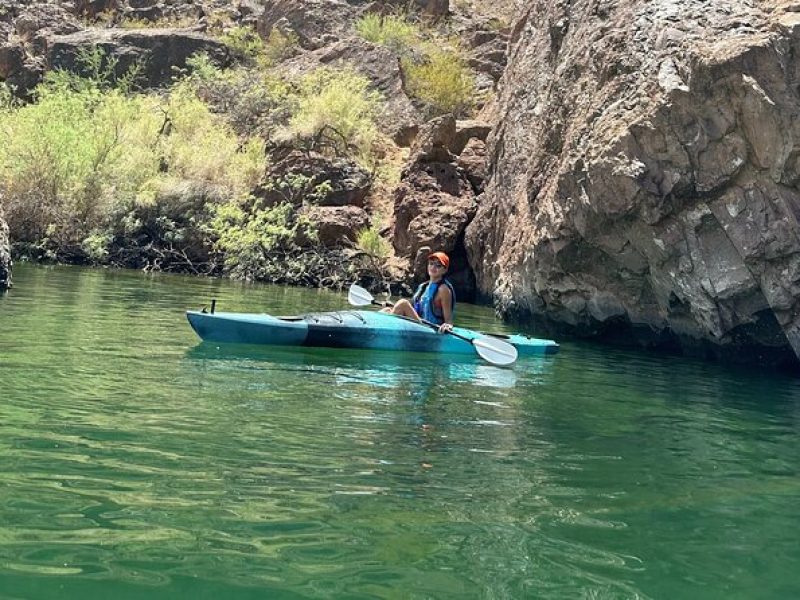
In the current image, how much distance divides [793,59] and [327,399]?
587 cm

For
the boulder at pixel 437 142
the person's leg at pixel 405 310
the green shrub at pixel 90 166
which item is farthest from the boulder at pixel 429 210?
the person's leg at pixel 405 310

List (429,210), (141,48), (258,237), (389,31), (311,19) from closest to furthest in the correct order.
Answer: (429,210), (258,237), (141,48), (389,31), (311,19)

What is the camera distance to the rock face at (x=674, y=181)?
29.0 ft

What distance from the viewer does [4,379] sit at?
18.8 feet

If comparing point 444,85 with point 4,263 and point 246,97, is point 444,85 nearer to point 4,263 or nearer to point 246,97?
point 246,97

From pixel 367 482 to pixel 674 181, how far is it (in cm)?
684

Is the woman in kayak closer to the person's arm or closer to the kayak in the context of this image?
the person's arm

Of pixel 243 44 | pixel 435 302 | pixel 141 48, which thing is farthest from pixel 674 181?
pixel 243 44

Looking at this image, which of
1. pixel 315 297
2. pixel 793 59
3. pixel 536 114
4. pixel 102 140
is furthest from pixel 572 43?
pixel 102 140

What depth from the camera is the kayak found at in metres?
8.61

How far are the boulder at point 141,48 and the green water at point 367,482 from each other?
1100 inches

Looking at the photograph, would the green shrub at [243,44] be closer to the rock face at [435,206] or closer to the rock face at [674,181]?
the rock face at [435,206]

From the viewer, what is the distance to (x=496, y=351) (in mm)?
8992

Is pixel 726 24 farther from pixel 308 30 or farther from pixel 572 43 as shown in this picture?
pixel 308 30
